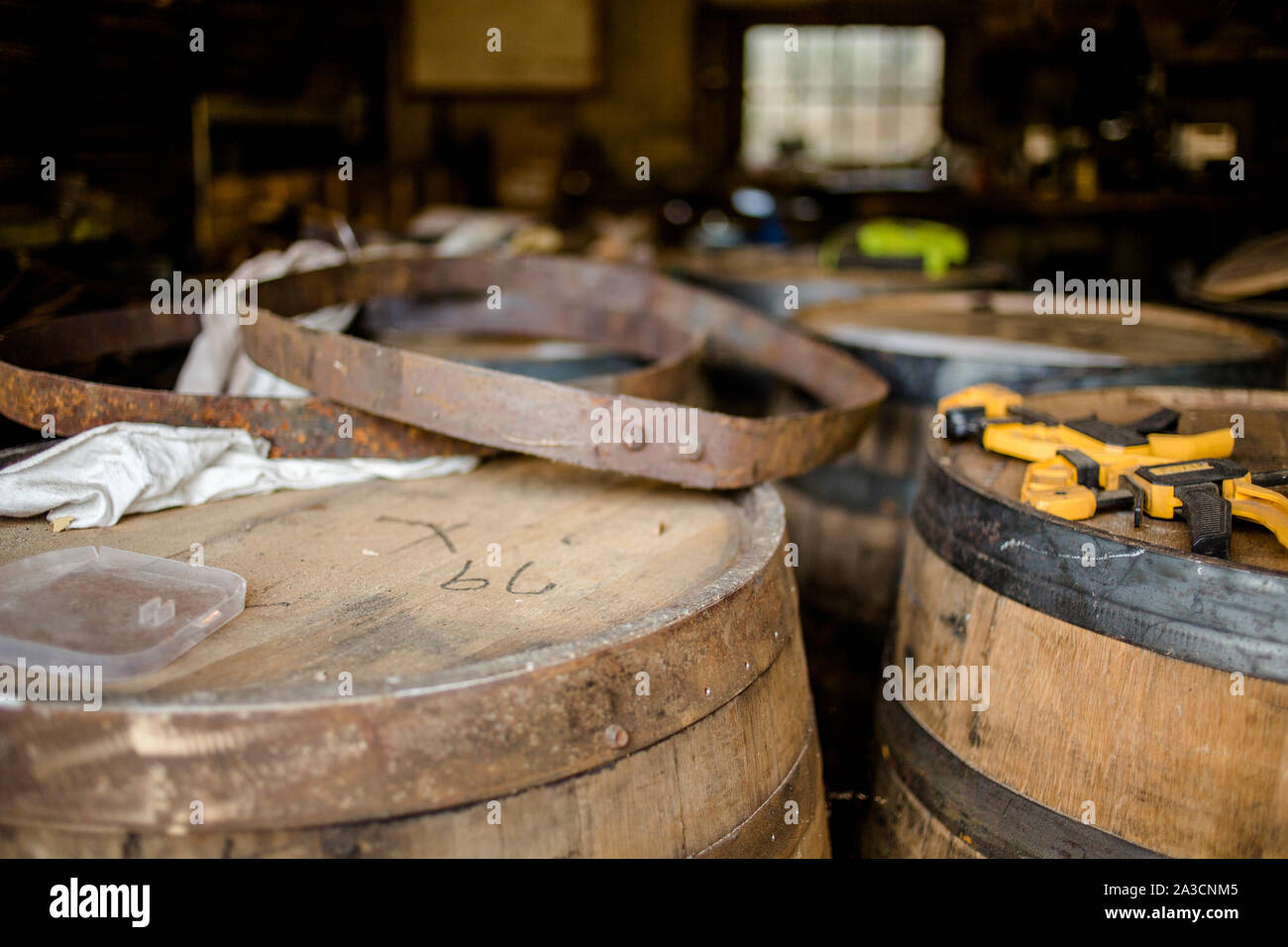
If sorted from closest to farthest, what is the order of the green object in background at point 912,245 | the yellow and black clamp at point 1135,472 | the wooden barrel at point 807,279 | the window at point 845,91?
the yellow and black clamp at point 1135,472
the wooden barrel at point 807,279
the green object in background at point 912,245
the window at point 845,91

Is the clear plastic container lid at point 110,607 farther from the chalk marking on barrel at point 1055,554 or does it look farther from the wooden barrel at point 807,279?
the wooden barrel at point 807,279

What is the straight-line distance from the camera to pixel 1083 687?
4.17 ft

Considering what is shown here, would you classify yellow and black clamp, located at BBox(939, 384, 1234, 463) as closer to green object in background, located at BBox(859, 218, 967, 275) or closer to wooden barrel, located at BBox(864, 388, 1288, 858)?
wooden barrel, located at BBox(864, 388, 1288, 858)

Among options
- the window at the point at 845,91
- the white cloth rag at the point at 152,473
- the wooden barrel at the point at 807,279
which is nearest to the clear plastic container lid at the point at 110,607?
the white cloth rag at the point at 152,473

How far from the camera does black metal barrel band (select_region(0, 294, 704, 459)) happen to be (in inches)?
59.4

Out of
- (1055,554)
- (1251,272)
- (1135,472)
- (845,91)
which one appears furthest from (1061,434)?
(845,91)

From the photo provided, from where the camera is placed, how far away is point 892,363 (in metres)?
2.28

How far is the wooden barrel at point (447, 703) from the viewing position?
0.92 m

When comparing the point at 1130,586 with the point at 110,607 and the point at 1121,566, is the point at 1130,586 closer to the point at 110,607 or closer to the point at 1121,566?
the point at 1121,566

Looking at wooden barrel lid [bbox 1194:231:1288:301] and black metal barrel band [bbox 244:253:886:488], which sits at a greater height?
wooden barrel lid [bbox 1194:231:1288:301]

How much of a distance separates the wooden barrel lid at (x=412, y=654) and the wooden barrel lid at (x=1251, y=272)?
183cm

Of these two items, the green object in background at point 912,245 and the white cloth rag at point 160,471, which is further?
the green object in background at point 912,245

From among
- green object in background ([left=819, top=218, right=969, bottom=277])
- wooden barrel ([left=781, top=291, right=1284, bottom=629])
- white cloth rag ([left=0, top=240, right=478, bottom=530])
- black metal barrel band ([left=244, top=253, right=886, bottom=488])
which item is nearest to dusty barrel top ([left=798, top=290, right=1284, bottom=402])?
wooden barrel ([left=781, top=291, right=1284, bottom=629])
